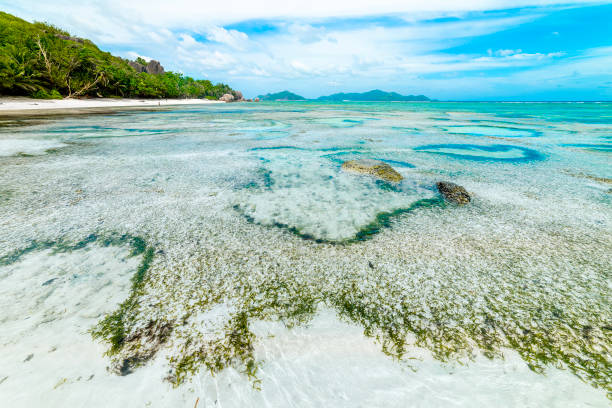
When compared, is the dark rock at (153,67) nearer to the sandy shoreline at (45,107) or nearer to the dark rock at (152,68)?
the dark rock at (152,68)

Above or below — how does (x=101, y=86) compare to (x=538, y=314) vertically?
above

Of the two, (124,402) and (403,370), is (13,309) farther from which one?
(403,370)

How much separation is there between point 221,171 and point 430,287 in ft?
13.9

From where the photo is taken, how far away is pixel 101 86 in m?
38.2

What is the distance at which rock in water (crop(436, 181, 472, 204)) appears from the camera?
3.69 m

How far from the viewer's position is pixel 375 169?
5.02 m

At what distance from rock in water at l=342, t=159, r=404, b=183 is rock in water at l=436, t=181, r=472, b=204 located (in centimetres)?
80

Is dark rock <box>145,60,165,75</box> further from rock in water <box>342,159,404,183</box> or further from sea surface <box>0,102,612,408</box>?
rock in water <box>342,159,404,183</box>

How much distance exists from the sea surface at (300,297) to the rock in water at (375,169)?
2.39 feet

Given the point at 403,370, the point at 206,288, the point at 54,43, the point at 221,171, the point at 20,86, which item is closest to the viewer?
the point at 403,370

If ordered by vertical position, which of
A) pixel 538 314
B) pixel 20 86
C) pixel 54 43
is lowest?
pixel 538 314

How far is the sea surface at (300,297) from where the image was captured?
129cm

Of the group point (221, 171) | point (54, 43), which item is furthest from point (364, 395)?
point (54, 43)

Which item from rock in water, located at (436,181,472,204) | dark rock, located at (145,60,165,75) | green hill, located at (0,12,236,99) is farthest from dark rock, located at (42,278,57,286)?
dark rock, located at (145,60,165,75)
